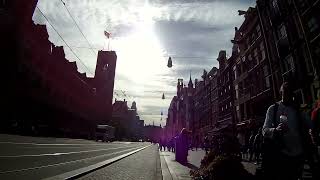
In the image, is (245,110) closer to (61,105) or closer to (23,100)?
(23,100)

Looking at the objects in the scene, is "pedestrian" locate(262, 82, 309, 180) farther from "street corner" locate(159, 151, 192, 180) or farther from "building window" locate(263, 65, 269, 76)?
"building window" locate(263, 65, 269, 76)

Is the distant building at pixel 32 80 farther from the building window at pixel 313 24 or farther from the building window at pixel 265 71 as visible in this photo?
the building window at pixel 313 24

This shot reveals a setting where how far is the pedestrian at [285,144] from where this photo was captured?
3.25 meters

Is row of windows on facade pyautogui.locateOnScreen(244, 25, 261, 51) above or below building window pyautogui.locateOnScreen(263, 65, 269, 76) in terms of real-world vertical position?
above

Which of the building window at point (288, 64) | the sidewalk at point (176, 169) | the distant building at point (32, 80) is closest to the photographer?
the sidewalk at point (176, 169)

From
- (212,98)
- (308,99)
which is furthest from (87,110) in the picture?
(308,99)

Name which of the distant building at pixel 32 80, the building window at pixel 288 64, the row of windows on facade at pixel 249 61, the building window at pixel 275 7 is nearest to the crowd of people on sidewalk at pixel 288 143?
the building window at pixel 288 64

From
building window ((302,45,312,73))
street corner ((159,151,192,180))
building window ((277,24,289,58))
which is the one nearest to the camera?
street corner ((159,151,192,180))

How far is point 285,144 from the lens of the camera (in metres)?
3.31

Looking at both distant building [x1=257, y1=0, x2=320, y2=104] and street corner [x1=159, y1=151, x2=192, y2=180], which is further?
distant building [x1=257, y1=0, x2=320, y2=104]

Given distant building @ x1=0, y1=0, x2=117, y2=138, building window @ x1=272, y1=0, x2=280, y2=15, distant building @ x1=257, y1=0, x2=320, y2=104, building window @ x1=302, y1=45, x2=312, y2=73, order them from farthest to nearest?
1. distant building @ x1=0, y1=0, x2=117, y2=138
2. building window @ x1=272, y1=0, x2=280, y2=15
3. building window @ x1=302, y1=45, x2=312, y2=73
4. distant building @ x1=257, y1=0, x2=320, y2=104

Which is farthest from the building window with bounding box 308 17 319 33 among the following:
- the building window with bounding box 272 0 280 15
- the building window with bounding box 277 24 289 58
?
the building window with bounding box 272 0 280 15

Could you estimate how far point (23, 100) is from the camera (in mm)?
37719

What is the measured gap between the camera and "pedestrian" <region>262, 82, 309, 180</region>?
128 inches
